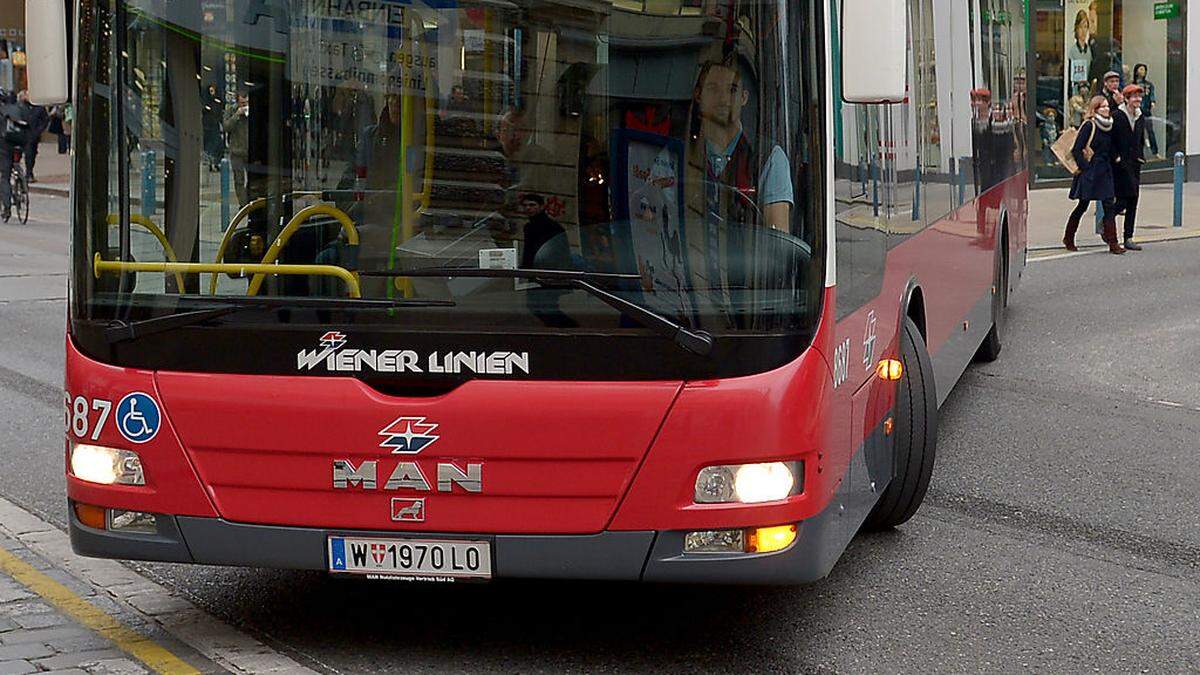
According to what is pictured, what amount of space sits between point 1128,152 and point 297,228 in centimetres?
→ 1632

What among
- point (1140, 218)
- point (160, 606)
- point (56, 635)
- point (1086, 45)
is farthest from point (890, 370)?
point (1086, 45)

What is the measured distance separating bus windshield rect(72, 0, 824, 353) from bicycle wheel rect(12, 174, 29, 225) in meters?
22.8

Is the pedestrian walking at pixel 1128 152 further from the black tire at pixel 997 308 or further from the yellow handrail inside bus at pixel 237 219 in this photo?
the yellow handrail inside bus at pixel 237 219

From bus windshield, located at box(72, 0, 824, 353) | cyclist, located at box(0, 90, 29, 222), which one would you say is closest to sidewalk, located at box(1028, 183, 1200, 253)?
cyclist, located at box(0, 90, 29, 222)

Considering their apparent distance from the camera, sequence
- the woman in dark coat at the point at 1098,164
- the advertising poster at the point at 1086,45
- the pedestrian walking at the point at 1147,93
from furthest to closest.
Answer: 1. the pedestrian walking at the point at 1147,93
2. the advertising poster at the point at 1086,45
3. the woman in dark coat at the point at 1098,164

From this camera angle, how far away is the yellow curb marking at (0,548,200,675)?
18.5 ft

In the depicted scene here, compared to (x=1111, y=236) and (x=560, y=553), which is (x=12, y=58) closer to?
(x=1111, y=236)

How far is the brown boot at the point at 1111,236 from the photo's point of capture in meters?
20.4

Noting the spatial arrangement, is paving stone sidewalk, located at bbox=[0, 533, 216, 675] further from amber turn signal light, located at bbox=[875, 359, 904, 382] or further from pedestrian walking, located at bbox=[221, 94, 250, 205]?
amber turn signal light, located at bbox=[875, 359, 904, 382]

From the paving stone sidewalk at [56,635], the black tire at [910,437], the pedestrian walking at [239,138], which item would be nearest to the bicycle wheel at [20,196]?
the paving stone sidewalk at [56,635]

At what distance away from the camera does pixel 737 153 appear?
206 inches

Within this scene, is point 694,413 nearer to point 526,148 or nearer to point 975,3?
point 526,148

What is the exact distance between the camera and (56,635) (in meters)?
5.93

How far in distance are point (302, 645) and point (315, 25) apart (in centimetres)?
196
